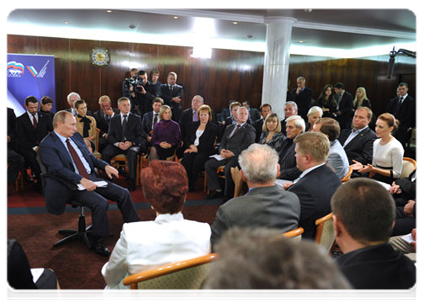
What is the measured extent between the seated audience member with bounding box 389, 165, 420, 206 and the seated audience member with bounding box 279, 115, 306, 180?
37.1 inches

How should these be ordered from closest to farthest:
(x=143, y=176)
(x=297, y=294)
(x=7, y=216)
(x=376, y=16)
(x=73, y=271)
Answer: (x=297, y=294) < (x=143, y=176) < (x=73, y=271) < (x=7, y=216) < (x=376, y=16)

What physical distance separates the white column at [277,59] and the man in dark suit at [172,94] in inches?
84.7

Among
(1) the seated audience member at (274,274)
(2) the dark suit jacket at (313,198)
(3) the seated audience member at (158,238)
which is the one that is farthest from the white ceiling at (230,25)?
(1) the seated audience member at (274,274)

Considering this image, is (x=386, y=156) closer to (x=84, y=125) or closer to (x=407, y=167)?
(x=407, y=167)

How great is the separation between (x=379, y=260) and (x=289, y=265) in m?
0.79

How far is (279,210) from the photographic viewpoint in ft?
6.20

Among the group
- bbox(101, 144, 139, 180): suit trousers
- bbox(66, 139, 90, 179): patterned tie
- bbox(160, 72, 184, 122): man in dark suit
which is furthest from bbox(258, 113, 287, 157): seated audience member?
bbox(160, 72, 184, 122): man in dark suit

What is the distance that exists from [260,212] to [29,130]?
14.6 feet

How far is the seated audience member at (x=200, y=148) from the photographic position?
5.35 meters

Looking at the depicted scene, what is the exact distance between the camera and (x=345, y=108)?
8.83 m

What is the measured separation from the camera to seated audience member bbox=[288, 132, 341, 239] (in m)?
2.23

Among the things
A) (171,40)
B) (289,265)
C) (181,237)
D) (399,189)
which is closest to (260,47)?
(171,40)

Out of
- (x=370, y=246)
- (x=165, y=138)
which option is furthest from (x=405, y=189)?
(x=165, y=138)

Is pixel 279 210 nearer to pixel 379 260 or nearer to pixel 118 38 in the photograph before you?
pixel 379 260
